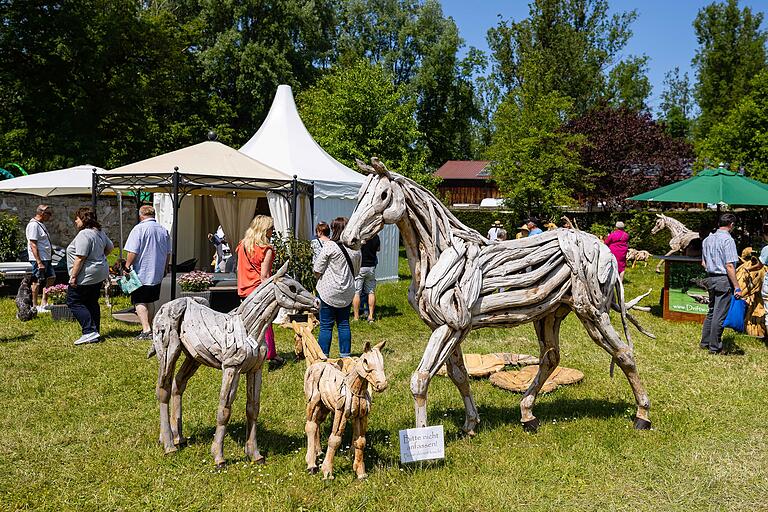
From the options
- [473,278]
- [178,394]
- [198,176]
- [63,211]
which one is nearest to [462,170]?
[63,211]

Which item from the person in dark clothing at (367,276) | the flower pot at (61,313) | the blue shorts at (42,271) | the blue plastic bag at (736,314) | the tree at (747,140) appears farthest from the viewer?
the tree at (747,140)

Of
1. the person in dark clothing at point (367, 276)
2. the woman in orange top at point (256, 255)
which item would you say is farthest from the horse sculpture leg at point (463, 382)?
the person in dark clothing at point (367, 276)

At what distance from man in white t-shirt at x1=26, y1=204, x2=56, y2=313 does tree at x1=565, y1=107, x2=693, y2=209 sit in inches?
735

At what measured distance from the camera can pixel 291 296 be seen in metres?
4.14

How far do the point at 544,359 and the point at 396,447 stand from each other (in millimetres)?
1503

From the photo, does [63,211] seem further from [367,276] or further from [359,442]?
[359,442]

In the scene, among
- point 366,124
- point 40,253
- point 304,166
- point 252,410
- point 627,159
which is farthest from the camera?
point 627,159

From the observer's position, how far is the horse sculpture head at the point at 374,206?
4.03m

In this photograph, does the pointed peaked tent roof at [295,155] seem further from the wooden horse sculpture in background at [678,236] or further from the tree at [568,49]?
the tree at [568,49]

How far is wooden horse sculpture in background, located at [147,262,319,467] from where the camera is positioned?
13.1 ft

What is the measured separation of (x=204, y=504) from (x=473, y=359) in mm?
4161

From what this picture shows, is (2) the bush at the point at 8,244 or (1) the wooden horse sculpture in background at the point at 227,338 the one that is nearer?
(1) the wooden horse sculpture in background at the point at 227,338

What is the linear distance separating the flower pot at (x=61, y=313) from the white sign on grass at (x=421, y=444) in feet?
24.5

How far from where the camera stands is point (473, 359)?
7.23 meters
